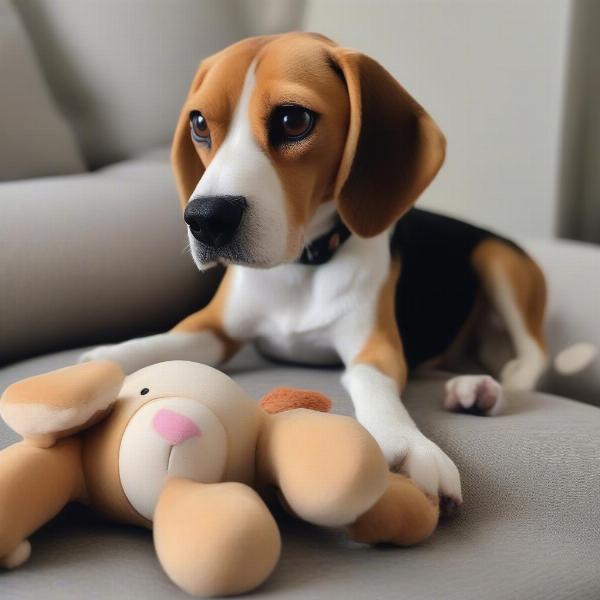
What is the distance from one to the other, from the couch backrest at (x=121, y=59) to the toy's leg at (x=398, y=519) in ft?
4.10

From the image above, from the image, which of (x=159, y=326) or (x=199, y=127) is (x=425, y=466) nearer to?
(x=199, y=127)

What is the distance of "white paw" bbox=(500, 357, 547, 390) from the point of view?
4.85 feet

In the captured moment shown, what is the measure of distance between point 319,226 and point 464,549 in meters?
0.59

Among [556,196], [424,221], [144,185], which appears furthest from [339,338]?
[556,196]

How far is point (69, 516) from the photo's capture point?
771 millimetres

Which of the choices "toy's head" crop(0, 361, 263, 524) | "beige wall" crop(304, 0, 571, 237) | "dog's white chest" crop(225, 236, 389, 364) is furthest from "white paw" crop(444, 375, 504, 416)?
"beige wall" crop(304, 0, 571, 237)

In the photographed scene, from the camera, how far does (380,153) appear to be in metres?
1.12

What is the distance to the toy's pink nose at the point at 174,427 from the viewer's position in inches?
26.4

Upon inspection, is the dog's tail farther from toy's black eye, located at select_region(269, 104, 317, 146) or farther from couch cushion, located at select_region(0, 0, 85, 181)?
couch cushion, located at select_region(0, 0, 85, 181)

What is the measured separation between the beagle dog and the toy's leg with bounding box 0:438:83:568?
0.32m

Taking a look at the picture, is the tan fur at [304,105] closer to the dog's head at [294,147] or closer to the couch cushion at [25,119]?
the dog's head at [294,147]

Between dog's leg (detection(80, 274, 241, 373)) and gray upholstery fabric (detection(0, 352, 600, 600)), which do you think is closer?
gray upholstery fabric (detection(0, 352, 600, 600))

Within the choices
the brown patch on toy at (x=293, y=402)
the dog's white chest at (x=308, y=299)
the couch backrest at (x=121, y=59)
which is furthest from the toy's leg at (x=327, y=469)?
the couch backrest at (x=121, y=59)

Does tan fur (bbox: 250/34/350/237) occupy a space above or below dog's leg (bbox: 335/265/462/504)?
above
